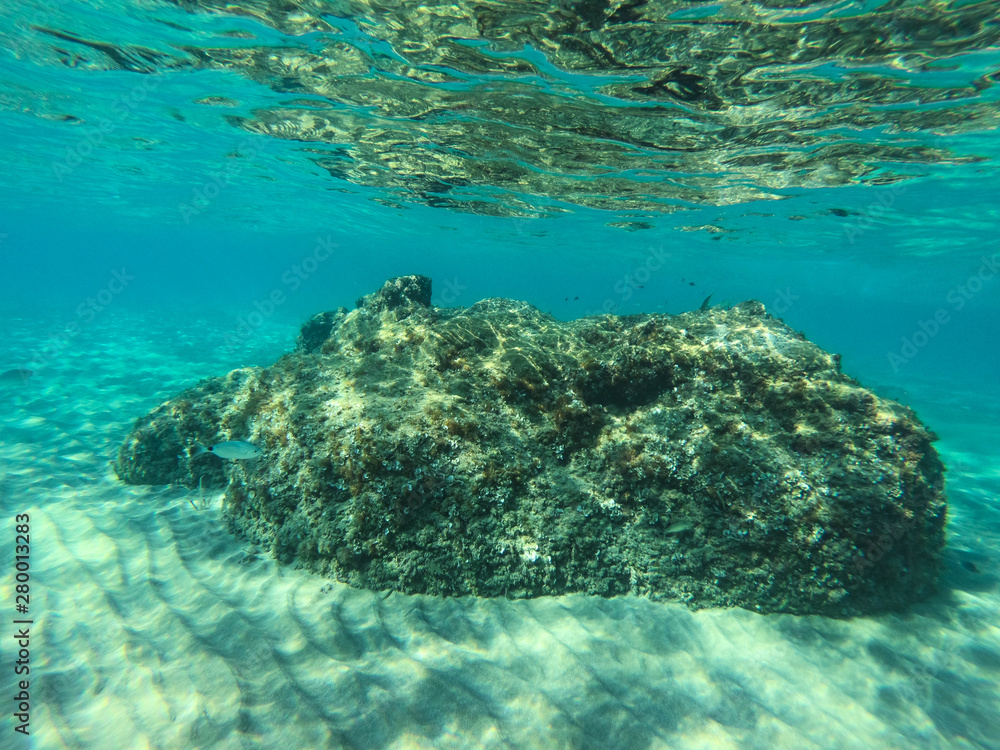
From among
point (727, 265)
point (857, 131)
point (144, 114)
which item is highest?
point (727, 265)

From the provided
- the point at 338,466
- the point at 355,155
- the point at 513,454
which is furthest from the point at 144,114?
the point at 513,454

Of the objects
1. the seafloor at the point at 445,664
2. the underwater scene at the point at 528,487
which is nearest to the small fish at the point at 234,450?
the underwater scene at the point at 528,487

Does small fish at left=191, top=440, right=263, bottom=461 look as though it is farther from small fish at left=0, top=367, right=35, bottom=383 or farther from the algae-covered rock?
small fish at left=0, top=367, right=35, bottom=383

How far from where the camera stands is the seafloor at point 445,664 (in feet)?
10.5

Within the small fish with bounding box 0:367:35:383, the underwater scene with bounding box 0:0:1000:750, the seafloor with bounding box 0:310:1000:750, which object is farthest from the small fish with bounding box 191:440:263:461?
the small fish with bounding box 0:367:35:383

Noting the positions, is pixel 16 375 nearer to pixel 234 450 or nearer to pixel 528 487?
pixel 234 450

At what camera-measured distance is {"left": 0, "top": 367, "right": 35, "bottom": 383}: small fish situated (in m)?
14.0

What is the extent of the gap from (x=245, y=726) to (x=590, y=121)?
13.4 meters

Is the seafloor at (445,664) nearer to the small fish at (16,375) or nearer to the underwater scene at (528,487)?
the underwater scene at (528,487)

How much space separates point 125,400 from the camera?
42.9 feet

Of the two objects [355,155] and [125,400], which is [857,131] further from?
[125,400]

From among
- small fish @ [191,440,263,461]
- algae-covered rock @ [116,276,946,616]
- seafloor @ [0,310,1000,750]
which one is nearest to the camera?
seafloor @ [0,310,1000,750]

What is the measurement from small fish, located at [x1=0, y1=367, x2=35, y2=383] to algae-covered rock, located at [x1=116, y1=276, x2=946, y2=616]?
14.6m

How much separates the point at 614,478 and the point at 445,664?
2.71 meters
